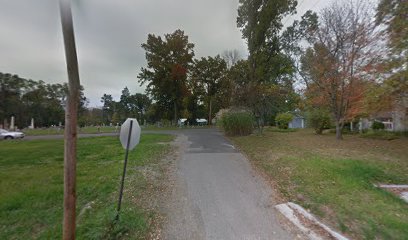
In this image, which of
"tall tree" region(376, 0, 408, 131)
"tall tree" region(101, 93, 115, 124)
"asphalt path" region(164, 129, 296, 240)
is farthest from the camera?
"tall tree" region(101, 93, 115, 124)

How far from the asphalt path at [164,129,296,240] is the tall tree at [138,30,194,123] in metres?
28.8

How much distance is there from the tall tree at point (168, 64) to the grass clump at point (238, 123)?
18.8 m

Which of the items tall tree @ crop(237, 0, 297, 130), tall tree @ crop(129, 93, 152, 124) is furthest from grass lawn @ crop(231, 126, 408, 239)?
tall tree @ crop(129, 93, 152, 124)

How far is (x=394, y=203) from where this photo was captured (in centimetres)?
496

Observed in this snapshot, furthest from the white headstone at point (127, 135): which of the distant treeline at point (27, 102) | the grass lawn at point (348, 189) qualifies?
the distant treeline at point (27, 102)

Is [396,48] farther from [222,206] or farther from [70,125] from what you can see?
[70,125]

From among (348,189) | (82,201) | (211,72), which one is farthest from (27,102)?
(348,189)

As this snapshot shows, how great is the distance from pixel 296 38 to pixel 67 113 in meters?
26.2

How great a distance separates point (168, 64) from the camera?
3553 cm

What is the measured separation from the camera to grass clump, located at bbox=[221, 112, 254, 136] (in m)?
17.7

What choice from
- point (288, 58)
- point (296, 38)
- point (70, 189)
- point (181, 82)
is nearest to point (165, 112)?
point (181, 82)

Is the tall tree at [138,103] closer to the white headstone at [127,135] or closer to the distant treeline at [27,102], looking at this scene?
the distant treeline at [27,102]

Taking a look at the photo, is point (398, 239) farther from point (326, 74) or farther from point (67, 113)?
point (326, 74)

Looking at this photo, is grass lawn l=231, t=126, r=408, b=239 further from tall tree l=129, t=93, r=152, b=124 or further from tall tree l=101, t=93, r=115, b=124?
tall tree l=101, t=93, r=115, b=124
